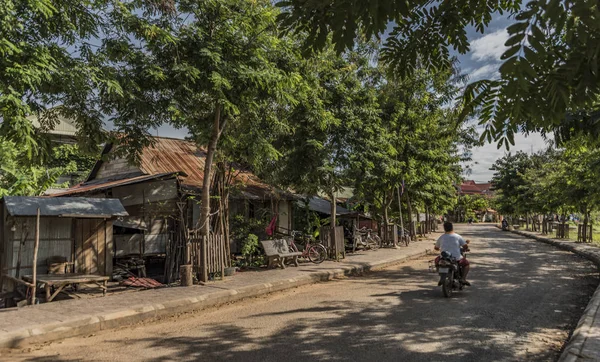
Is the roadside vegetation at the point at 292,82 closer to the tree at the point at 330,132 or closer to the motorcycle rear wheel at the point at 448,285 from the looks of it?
the tree at the point at 330,132

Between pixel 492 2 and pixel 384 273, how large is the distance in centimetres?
1128

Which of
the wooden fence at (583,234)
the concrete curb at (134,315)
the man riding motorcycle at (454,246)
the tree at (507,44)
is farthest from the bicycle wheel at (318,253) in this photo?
the wooden fence at (583,234)

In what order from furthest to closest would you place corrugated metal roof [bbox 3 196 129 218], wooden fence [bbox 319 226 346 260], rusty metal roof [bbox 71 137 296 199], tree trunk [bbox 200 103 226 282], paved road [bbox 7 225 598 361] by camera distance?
wooden fence [bbox 319 226 346 260], rusty metal roof [bbox 71 137 296 199], tree trunk [bbox 200 103 226 282], corrugated metal roof [bbox 3 196 129 218], paved road [bbox 7 225 598 361]

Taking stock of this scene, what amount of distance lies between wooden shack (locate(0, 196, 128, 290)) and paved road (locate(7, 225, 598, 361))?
15.3 ft

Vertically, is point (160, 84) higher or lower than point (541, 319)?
higher

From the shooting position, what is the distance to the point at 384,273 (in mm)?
13891

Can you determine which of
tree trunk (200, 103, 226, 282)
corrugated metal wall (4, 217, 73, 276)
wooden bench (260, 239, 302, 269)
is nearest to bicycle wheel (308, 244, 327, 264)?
wooden bench (260, 239, 302, 269)

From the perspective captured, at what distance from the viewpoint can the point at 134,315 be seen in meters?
7.66

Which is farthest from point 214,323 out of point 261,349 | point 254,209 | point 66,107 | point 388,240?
point 388,240

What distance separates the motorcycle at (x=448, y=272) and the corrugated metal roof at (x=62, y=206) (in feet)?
26.7

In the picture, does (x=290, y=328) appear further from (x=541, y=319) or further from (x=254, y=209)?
(x=254, y=209)

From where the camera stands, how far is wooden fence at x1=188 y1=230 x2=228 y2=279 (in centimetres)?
1102

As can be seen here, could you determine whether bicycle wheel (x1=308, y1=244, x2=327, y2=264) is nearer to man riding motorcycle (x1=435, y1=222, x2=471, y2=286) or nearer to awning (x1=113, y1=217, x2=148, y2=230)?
awning (x1=113, y1=217, x2=148, y2=230)

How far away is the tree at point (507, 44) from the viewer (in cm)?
224
